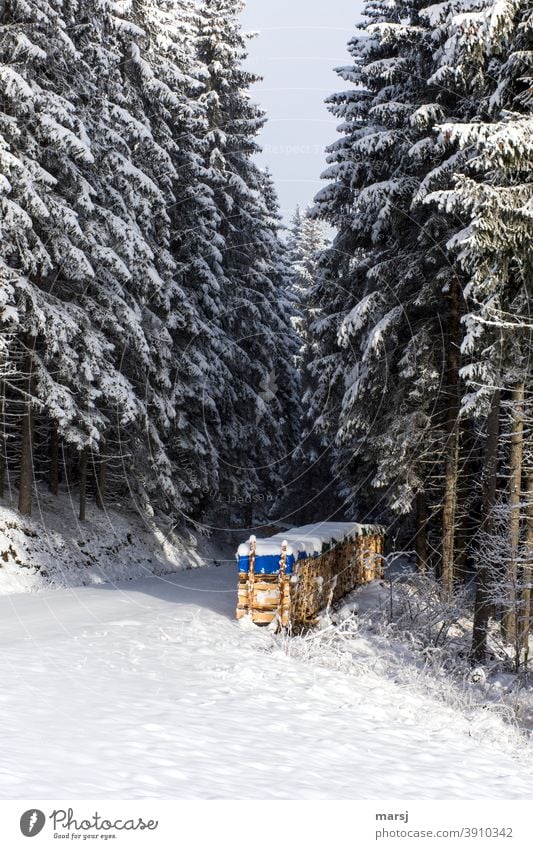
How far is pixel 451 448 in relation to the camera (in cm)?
1708

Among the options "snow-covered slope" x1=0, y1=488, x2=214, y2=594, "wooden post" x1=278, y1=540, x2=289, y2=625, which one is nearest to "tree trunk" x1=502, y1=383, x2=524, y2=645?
"wooden post" x1=278, y1=540, x2=289, y2=625

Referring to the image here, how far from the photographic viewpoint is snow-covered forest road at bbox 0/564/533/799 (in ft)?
18.2

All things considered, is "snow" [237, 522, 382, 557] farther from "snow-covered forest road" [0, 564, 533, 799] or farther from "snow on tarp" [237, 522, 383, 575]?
"snow-covered forest road" [0, 564, 533, 799]

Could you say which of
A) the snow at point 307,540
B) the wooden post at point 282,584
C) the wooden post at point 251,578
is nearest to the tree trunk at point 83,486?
the snow at point 307,540

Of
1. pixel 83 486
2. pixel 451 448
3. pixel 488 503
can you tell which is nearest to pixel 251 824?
pixel 488 503

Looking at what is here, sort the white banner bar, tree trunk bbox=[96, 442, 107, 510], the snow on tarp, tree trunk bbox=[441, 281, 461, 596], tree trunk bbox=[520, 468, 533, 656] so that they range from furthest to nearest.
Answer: tree trunk bbox=[96, 442, 107, 510] → tree trunk bbox=[441, 281, 461, 596] → tree trunk bbox=[520, 468, 533, 656] → the snow on tarp → the white banner bar

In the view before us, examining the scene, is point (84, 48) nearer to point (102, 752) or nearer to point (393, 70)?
point (393, 70)

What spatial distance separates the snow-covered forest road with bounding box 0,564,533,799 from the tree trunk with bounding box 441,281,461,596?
20.6 feet

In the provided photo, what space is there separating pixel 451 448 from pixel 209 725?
11113 mm

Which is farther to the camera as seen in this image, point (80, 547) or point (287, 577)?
point (80, 547)

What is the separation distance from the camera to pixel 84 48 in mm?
19469

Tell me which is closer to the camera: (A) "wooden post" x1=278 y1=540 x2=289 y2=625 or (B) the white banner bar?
(B) the white banner bar

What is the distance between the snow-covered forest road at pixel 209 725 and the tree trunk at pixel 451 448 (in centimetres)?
628

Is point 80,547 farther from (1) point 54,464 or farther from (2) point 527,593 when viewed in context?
(2) point 527,593
